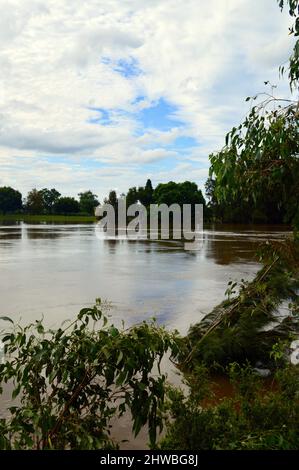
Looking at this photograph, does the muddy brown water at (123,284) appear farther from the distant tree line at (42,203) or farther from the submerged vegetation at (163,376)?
the distant tree line at (42,203)

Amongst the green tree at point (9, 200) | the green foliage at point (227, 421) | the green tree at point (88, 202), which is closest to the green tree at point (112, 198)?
the green tree at point (88, 202)

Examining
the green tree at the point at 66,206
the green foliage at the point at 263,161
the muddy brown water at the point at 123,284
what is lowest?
the muddy brown water at the point at 123,284

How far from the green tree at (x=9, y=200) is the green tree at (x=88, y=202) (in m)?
18.5

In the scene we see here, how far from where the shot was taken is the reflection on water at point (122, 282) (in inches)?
387

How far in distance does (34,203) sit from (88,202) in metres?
14.7

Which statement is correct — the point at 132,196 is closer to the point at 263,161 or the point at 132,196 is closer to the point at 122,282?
the point at 122,282

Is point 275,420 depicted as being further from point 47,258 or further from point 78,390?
point 47,258

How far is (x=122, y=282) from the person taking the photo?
13.6m

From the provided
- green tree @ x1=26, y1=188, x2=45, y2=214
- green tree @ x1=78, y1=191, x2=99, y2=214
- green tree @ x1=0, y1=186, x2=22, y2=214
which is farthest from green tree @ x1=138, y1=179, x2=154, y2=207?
green tree @ x1=0, y1=186, x2=22, y2=214

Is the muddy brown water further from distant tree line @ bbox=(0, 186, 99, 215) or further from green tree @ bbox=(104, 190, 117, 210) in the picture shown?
distant tree line @ bbox=(0, 186, 99, 215)

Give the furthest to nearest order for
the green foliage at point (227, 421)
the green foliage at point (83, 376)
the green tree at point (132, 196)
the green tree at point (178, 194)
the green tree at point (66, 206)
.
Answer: the green tree at point (66, 206) < the green tree at point (132, 196) < the green tree at point (178, 194) < the green foliage at point (227, 421) < the green foliage at point (83, 376)

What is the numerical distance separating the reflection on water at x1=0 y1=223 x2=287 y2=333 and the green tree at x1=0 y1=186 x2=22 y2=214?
121930 millimetres
